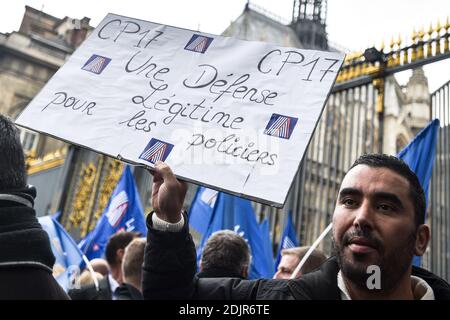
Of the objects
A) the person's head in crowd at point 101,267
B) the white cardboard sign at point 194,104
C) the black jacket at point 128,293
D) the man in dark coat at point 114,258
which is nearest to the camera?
the white cardboard sign at point 194,104

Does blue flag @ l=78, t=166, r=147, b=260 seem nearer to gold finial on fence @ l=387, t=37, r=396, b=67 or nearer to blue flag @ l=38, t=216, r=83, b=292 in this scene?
blue flag @ l=38, t=216, r=83, b=292

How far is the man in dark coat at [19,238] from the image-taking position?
5.18 ft

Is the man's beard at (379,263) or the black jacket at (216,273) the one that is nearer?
the man's beard at (379,263)

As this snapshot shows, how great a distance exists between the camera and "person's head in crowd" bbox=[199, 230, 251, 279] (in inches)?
109

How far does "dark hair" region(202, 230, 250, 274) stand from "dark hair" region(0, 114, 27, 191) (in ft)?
4.23

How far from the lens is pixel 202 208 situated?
669cm

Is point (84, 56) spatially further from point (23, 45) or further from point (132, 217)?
point (23, 45)

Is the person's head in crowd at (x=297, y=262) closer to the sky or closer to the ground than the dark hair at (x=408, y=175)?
closer to the ground

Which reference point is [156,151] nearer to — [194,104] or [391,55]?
[194,104]

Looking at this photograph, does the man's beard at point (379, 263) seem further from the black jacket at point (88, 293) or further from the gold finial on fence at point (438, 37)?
the gold finial on fence at point (438, 37)

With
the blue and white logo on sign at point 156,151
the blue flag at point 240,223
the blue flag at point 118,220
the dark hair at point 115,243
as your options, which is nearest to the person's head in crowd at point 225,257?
the blue and white logo on sign at point 156,151

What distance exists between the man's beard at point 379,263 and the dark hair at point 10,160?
1.09 m

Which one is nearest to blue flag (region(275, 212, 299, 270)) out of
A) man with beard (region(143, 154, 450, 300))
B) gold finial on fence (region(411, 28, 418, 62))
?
gold finial on fence (region(411, 28, 418, 62))
